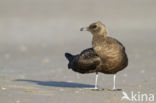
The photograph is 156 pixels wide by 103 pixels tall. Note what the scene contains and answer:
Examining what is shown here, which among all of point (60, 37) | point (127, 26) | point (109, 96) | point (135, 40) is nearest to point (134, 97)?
point (109, 96)

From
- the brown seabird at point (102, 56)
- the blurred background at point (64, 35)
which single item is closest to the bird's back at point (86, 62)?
the brown seabird at point (102, 56)

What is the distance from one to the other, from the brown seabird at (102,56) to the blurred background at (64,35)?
97 cm

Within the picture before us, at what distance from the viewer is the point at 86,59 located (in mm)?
14586

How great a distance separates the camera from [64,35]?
32.9 metres

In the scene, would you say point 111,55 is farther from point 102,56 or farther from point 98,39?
point 98,39

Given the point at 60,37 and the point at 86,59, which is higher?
the point at 60,37

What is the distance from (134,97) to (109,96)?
0.52 metres

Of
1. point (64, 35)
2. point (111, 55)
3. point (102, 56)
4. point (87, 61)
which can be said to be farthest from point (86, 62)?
point (64, 35)

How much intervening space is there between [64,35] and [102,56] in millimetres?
18750

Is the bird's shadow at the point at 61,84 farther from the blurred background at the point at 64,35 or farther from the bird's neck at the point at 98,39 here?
the bird's neck at the point at 98,39

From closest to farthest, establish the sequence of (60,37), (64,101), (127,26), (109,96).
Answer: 1. (64,101)
2. (109,96)
3. (60,37)
4. (127,26)

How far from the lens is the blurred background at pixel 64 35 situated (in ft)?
59.8

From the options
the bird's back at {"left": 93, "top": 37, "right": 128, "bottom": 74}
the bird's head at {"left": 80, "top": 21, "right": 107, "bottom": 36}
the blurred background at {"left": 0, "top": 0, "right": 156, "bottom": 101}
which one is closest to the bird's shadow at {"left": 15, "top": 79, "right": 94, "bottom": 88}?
the blurred background at {"left": 0, "top": 0, "right": 156, "bottom": 101}

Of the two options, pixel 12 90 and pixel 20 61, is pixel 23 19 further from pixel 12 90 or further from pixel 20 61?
pixel 12 90
